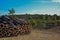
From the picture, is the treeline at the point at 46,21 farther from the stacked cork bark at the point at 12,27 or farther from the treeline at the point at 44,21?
the stacked cork bark at the point at 12,27

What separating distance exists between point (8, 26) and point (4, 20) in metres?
0.81

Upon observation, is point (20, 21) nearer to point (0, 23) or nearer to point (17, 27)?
point (17, 27)

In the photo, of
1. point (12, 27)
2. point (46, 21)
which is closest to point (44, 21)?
point (46, 21)

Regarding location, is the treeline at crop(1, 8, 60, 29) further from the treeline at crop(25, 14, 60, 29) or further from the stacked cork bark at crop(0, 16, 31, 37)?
the stacked cork bark at crop(0, 16, 31, 37)

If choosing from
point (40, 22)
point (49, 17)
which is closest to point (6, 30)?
point (40, 22)

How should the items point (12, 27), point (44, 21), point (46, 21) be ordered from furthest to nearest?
point (46, 21)
point (44, 21)
point (12, 27)

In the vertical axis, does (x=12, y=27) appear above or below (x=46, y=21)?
above

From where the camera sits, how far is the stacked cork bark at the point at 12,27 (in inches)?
532

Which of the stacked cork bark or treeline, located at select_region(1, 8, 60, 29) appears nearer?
the stacked cork bark

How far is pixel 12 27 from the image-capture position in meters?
14.0

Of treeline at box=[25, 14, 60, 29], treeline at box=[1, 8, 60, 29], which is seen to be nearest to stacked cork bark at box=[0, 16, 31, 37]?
treeline at box=[1, 8, 60, 29]

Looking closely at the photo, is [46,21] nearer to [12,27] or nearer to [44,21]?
[44,21]

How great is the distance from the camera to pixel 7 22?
14.2 metres

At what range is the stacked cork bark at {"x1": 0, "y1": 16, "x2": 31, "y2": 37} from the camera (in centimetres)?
1351
